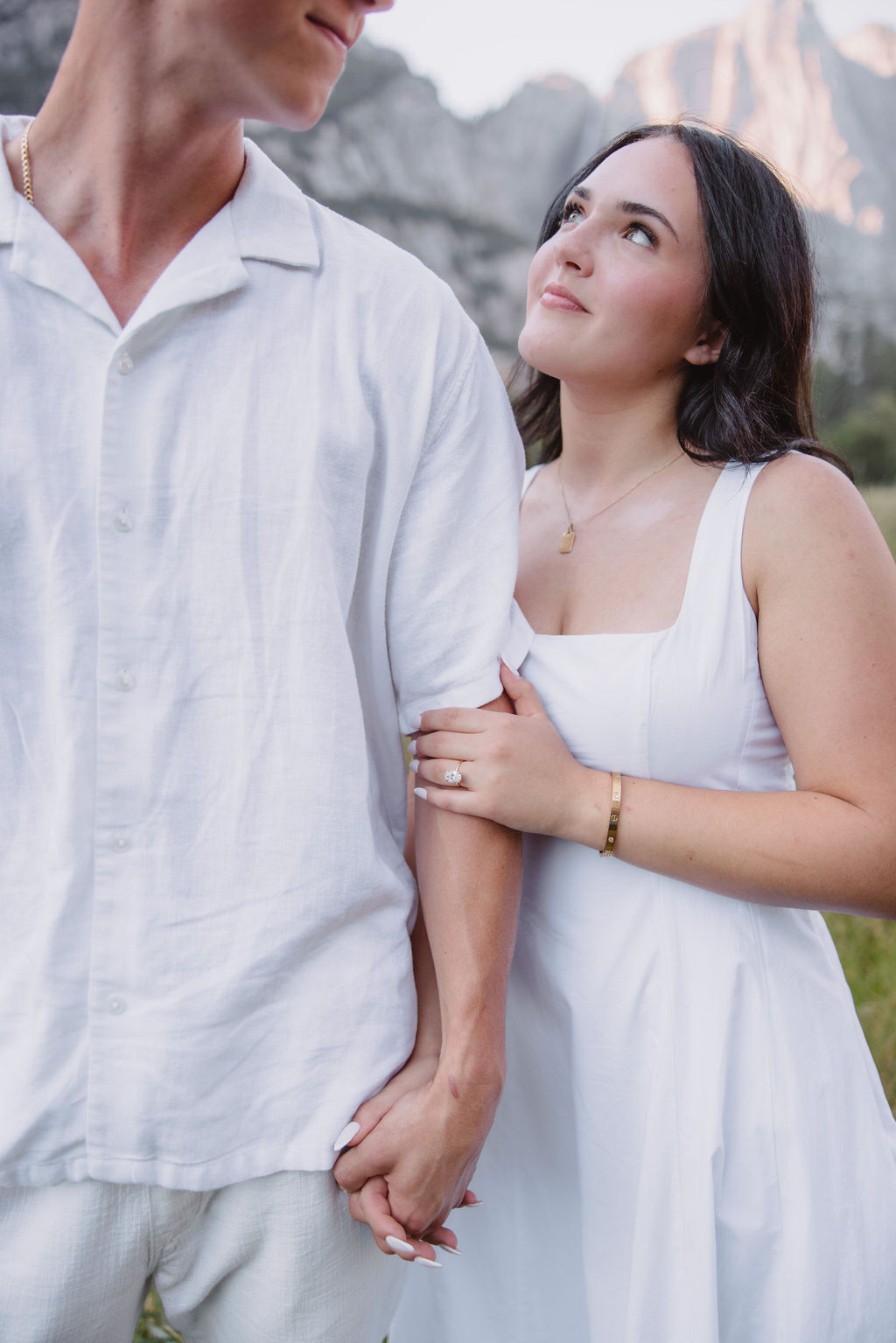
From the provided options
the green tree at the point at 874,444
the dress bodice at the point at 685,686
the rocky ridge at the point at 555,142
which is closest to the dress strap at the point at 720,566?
the dress bodice at the point at 685,686

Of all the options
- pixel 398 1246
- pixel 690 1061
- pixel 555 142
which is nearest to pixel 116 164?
pixel 398 1246

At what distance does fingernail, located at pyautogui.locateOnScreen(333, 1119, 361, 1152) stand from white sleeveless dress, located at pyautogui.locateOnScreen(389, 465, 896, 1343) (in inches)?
18.3

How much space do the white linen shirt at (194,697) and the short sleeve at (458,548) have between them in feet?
0.14

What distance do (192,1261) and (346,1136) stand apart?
9.3 inches

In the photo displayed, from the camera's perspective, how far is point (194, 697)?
104cm

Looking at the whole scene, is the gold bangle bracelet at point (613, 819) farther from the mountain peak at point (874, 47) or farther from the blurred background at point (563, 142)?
the mountain peak at point (874, 47)

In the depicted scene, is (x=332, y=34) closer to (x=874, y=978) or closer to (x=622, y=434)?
(x=622, y=434)

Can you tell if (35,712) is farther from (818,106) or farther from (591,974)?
(818,106)

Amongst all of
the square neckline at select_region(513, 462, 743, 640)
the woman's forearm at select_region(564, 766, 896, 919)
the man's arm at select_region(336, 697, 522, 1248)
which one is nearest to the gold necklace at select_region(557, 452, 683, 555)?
the square neckline at select_region(513, 462, 743, 640)

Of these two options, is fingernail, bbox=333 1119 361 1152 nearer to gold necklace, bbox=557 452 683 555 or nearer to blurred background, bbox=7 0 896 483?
gold necklace, bbox=557 452 683 555

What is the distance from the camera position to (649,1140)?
1.36 metres

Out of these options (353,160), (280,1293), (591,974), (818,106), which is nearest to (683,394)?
(591,974)

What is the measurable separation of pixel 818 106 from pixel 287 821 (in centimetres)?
3461

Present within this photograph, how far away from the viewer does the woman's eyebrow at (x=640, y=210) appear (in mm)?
1623
